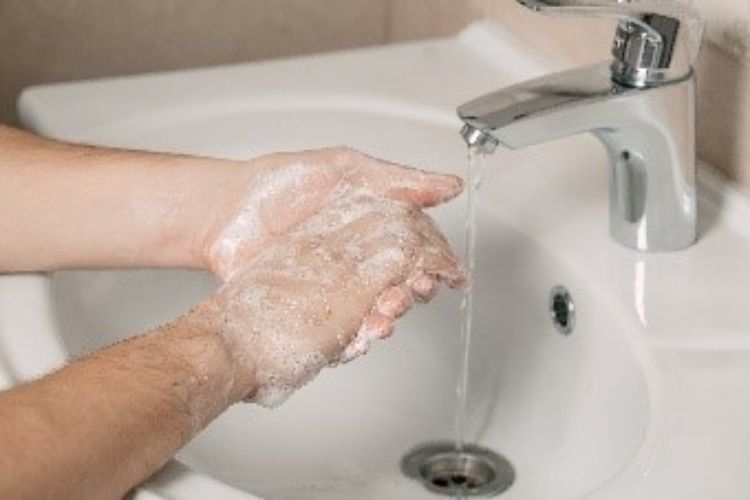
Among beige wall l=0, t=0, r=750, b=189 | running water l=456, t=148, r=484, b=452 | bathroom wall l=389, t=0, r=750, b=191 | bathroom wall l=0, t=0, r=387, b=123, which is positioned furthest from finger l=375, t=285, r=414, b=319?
bathroom wall l=0, t=0, r=387, b=123

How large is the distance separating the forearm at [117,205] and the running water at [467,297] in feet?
0.47

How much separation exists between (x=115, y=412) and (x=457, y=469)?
327mm

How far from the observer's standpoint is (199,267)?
3.05 feet

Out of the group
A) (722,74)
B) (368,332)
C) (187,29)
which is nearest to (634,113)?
(722,74)

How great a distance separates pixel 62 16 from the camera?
54.7 inches

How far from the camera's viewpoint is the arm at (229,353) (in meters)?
0.69

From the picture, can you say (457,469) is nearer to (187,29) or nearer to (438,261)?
(438,261)

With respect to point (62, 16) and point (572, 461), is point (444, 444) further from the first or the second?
point (62, 16)

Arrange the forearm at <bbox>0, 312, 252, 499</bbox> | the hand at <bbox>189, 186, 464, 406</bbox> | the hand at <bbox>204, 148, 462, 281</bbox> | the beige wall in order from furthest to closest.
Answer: the beige wall < the hand at <bbox>204, 148, 462, 281</bbox> < the hand at <bbox>189, 186, 464, 406</bbox> < the forearm at <bbox>0, 312, 252, 499</bbox>

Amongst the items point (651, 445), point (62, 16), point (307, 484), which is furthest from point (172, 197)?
→ point (62, 16)

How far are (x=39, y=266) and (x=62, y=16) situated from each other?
0.53m

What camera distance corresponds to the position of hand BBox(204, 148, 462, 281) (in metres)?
0.89

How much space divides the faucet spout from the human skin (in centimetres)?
5

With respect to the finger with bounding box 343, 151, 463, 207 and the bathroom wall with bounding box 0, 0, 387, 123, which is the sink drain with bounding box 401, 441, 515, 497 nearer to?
the finger with bounding box 343, 151, 463, 207
